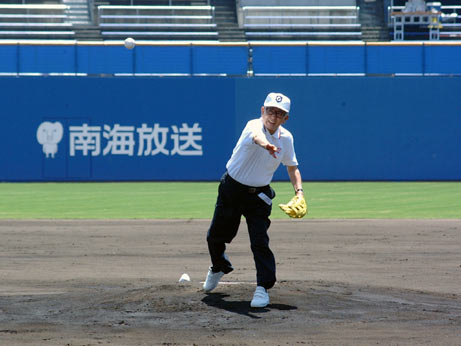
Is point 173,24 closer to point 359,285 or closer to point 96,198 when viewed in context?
point 96,198

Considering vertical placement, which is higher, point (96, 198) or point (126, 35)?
point (126, 35)

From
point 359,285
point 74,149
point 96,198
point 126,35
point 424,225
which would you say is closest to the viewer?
point 359,285

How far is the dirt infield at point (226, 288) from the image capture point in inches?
274

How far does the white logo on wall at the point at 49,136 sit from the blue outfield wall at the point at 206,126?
0.03 m

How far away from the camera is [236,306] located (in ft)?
26.0

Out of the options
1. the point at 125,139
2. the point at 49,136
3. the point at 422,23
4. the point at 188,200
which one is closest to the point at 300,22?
the point at 422,23

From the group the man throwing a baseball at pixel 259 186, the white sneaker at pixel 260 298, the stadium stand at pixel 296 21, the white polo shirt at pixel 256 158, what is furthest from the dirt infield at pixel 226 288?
the stadium stand at pixel 296 21

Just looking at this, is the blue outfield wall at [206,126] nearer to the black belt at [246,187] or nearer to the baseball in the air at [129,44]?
the baseball in the air at [129,44]

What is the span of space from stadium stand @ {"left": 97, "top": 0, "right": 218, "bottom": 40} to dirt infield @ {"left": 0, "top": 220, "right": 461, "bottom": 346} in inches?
928

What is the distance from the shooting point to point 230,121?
29734 millimetres

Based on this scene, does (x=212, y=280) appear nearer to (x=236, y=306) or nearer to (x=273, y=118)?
(x=236, y=306)

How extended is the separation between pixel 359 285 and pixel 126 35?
29.9m

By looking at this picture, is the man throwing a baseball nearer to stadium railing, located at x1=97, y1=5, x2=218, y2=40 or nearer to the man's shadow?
the man's shadow

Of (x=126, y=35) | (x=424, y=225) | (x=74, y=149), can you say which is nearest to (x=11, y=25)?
(x=126, y=35)
